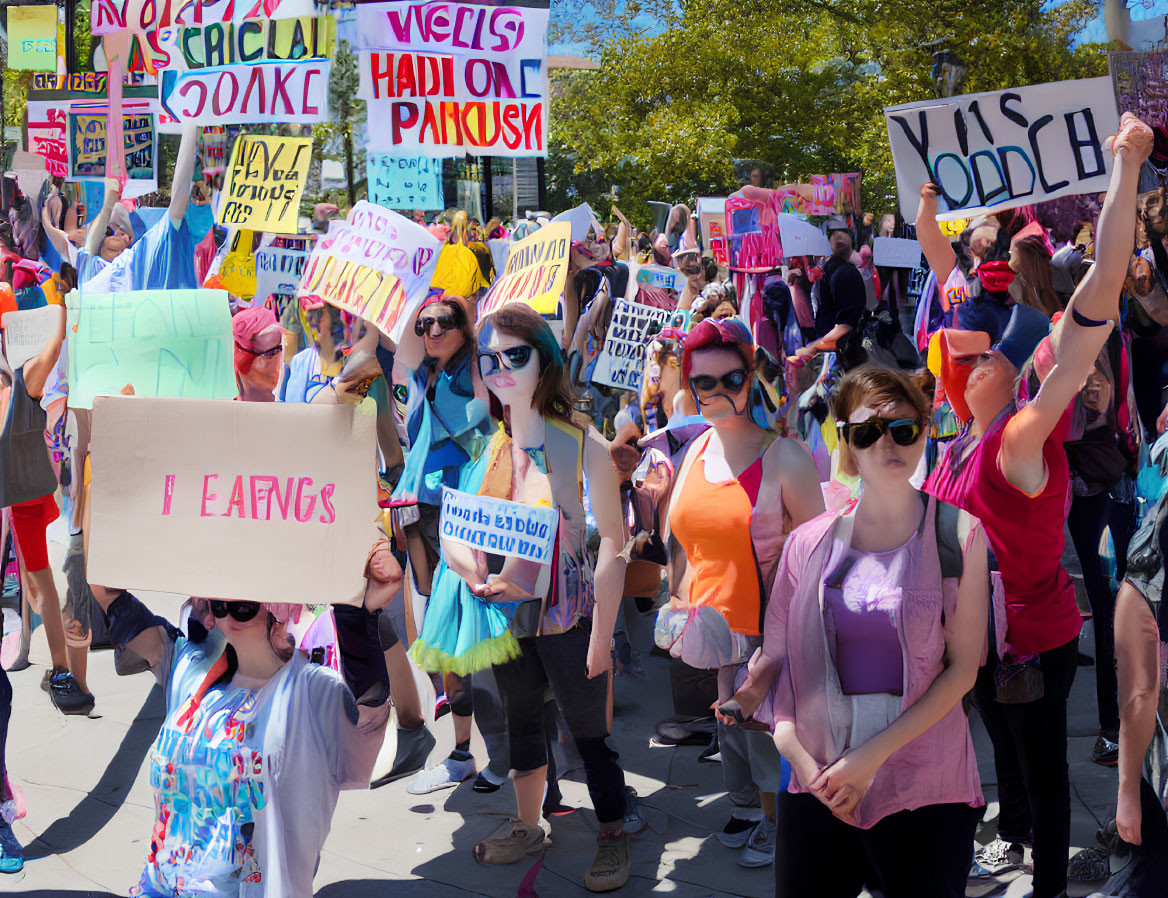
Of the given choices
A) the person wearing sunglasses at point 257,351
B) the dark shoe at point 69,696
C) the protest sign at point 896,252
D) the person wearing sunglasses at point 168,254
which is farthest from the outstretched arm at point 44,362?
the protest sign at point 896,252

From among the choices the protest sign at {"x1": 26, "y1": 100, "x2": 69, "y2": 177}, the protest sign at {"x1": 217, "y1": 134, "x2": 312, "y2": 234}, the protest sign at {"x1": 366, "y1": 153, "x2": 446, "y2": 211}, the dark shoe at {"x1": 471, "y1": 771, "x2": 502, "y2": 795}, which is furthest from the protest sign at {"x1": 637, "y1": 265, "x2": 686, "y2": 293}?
the protest sign at {"x1": 26, "y1": 100, "x2": 69, "y2": 177}

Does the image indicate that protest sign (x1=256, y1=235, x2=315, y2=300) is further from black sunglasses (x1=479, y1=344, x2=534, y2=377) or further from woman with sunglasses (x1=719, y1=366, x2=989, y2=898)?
woman with sunglasses (x1=719, y1=366, x2=989, y2=898)

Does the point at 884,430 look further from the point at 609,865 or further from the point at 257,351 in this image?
the point at 257,351

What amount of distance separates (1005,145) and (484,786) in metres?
3.10

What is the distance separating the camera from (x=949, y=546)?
2699mm

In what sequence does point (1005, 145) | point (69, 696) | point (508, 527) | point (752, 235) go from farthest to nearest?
point (752, 235) → point (69, 696) → point (1005, 145) → point (508, 527)

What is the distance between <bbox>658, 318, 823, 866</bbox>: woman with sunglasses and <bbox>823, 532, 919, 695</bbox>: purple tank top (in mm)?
1051

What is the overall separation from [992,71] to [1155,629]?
20183mm

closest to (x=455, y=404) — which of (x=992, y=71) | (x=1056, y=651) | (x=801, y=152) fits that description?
(x=1056, y=651)

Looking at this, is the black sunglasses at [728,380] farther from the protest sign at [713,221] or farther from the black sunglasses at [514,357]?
the protest sign at [713,221]

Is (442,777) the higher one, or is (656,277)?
(656,277)

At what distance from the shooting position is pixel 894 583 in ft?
8.87

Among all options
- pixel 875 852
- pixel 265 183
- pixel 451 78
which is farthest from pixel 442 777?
pixel 451 78

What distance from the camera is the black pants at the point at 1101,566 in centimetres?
504
